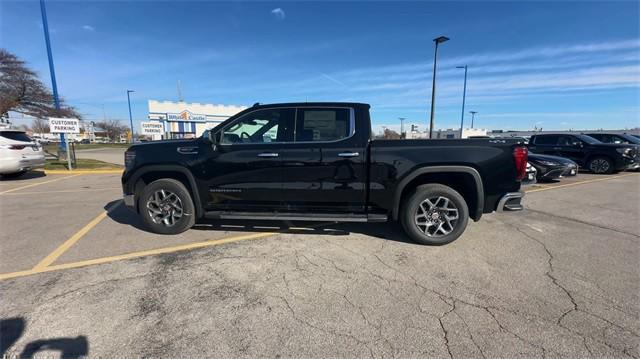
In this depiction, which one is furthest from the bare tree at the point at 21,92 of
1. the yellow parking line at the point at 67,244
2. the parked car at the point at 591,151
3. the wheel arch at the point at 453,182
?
the parked car at the point at 591,151

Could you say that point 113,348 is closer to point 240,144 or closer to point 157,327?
point 157,327

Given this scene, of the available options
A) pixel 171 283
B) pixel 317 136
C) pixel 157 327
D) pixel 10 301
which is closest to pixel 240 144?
pixel 317 136

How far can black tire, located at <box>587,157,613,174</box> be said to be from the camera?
1184cm

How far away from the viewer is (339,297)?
278 cm

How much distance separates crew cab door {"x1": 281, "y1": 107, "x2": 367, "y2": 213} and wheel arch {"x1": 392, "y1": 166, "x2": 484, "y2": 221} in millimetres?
527

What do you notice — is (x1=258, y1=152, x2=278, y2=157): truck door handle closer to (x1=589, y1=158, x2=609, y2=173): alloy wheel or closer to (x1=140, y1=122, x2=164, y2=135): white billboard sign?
(x1=589, y1=158, x2=609, y2=173): alloy wheel

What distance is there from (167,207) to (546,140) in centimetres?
1540

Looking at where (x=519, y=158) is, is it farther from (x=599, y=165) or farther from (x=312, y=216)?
(x=599, y=165)

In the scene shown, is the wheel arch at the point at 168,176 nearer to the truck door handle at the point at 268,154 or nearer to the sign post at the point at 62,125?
the truck door handle at the point at 268,154

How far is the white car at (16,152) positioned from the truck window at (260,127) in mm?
8666

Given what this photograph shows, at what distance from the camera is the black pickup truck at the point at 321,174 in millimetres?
3916

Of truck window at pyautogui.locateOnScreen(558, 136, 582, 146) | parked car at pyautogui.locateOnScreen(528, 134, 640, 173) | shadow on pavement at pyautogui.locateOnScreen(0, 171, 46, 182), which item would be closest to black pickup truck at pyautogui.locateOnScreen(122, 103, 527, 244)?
shadow on pavement at pyautogui.locateOnScreen(0, 171, 46, 182)

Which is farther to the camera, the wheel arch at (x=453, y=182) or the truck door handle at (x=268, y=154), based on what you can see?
the truck door handle at (x=268, y=154)

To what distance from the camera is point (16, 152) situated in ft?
28.3
